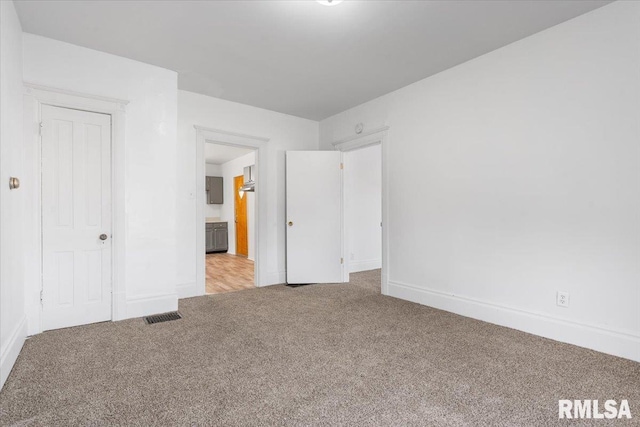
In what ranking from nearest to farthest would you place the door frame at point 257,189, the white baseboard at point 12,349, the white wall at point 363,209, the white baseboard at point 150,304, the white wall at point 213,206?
the white baseboard at point 12,349 → the white baseboard at point 150,304 → the door frame at point 257,189 → the white wall at point 363,209 → the white wall at point 213,206

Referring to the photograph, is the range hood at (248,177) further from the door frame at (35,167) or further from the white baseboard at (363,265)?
the door frame at (35,167)

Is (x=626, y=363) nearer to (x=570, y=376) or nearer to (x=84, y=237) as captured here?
(x=570, y=376)

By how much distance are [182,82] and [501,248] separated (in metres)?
3.92

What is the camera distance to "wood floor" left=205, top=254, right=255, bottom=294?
470 centimetres

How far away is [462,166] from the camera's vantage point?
339 cm

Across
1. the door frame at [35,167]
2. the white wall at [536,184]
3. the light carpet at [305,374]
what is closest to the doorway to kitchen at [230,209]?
the door frame at [35,167]

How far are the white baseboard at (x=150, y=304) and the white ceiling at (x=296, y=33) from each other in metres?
2.45

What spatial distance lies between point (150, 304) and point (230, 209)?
5.65 meters

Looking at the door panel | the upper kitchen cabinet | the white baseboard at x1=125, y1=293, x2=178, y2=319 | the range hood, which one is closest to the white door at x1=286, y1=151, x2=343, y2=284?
the white baseboard at x1=125, y1=293, x2=178, y2=319

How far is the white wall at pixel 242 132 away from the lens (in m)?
4.03

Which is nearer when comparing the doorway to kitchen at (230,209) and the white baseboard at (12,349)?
the white baseboard at (12,349)

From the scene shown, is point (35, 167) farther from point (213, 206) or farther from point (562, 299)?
point (213, 206)

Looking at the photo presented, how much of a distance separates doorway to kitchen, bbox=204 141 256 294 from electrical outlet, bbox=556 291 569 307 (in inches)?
190

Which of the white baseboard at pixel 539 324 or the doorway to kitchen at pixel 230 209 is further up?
the doorway to kitchen at pixel 230 209
